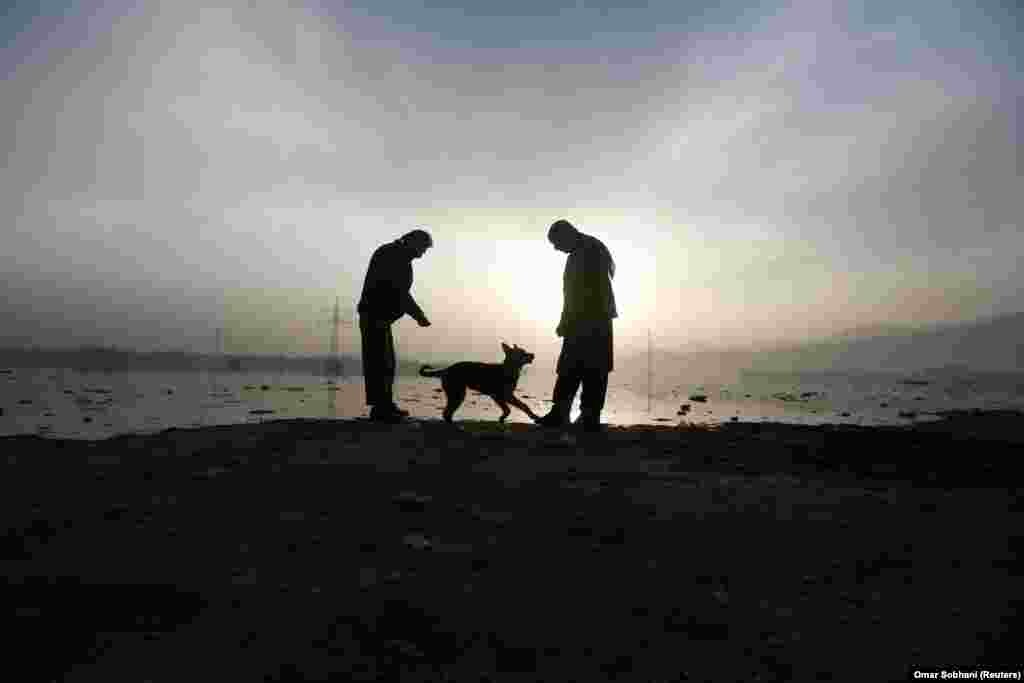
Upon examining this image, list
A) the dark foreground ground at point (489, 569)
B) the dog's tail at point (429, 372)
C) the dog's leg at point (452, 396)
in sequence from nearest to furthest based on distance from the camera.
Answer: the dark foreground ground at point (489, 569) → the dog's leg at point (452, 396) → the dog's tail at point (429, 372)

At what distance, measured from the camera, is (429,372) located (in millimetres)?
10867

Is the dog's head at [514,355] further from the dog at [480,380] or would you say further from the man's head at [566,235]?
the man's head at [566,235]

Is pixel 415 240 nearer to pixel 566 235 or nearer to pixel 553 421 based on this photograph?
pixel 566 235

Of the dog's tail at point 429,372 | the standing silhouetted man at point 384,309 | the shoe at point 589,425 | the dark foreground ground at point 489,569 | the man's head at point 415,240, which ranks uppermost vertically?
the man's head at point 415,240

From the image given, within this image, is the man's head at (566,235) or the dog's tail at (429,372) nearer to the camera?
the man's head at (566,235)

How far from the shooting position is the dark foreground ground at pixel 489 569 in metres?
2.21

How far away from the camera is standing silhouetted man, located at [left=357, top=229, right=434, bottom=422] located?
9422mm

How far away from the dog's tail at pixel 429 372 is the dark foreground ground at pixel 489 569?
4.85 metres

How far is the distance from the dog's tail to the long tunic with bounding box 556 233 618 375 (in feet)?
8.21

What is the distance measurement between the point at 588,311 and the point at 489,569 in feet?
20.9

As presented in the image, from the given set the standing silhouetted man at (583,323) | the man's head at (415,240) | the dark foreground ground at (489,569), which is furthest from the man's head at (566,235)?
the dark foreground ground at (489,569)

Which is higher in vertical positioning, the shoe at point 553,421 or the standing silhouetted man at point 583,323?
the standing silhouetted man at point 583,323

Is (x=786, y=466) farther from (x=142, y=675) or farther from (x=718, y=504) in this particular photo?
(x=142, y=675)

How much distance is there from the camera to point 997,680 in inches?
86.3
